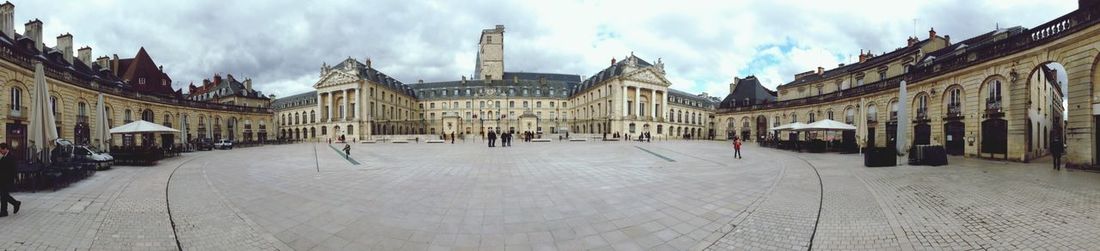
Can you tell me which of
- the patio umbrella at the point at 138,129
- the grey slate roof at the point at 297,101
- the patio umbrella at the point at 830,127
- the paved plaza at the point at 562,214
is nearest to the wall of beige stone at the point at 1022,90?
the patio umbrella at the point at 830,127

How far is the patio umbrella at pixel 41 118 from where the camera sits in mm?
8352

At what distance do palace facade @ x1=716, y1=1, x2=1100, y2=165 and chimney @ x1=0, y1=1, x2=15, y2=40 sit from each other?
44.5 metres

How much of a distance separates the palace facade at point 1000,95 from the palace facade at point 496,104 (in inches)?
1193

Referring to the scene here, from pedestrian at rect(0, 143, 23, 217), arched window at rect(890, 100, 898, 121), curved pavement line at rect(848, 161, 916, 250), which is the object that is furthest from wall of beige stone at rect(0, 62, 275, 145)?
arched window at rect(890, 100, 898, 121)

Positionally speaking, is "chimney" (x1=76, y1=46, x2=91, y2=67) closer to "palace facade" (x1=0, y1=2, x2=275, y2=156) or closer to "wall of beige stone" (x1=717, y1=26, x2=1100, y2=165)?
"palace facade" (x1=0, y1=2, x2=275, y2=156)

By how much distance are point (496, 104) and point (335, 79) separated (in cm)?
2746

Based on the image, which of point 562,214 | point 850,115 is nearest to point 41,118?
point 562,214

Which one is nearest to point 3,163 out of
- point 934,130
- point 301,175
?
point 301,175

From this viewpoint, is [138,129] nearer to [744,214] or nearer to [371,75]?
[744,214]

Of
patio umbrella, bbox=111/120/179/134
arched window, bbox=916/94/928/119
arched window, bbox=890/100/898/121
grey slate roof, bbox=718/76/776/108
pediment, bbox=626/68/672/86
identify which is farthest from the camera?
pediment, bbox=626/68/672/86

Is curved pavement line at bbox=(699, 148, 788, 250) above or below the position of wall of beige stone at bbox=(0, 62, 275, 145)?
below

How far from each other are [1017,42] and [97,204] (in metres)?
26.9

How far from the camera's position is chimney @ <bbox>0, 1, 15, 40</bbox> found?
21.3 metres

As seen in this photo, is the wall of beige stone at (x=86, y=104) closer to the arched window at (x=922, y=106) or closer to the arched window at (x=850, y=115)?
the arched window at (x=922, y=106)
